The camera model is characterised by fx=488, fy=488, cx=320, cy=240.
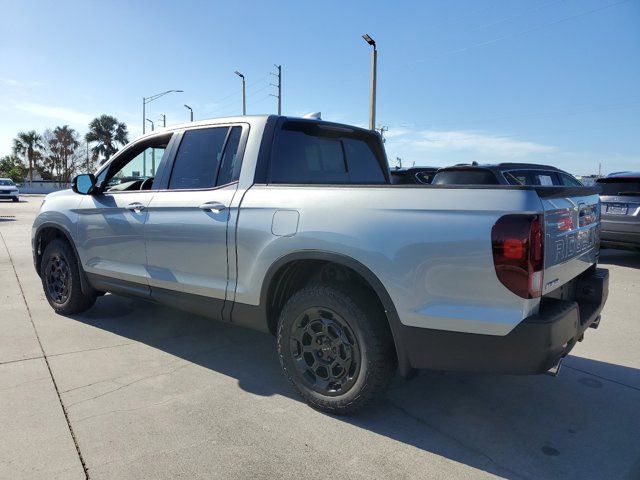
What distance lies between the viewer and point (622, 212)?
8.27 m

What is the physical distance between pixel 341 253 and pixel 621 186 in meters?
7.78

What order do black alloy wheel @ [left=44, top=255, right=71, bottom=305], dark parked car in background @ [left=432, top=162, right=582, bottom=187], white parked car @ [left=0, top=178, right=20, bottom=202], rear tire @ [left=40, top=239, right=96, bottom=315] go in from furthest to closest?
white parked car @ [left=0, top=178, right=20, bottom=202]
dark parked car in background @ [left=432, top=162, right=582, bottom=187]
black alloy wheel @ [left=44, top=255, right=71, bottom=305]
rear tire @ [left=40, top=239, right=96, bottom=315]

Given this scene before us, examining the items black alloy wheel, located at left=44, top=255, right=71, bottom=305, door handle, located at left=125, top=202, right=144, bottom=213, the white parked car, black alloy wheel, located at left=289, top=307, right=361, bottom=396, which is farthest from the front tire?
the white parked car

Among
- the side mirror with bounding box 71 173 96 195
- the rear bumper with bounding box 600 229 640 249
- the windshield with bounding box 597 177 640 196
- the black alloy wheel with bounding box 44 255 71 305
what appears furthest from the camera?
the windshield with bounding box 597 177 640 196

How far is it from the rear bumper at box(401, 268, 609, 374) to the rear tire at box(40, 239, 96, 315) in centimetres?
361

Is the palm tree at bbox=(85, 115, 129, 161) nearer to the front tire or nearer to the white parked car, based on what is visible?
the white parked car

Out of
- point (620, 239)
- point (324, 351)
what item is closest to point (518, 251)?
point (324, 351)

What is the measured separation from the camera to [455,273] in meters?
2.38

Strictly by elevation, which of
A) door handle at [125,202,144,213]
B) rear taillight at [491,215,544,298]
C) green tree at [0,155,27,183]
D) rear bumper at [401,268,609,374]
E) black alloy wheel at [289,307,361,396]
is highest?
green tree at [0,155,27,183]

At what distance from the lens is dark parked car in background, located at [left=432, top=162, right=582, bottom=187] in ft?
25.4

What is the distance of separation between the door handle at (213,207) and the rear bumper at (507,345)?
154 cm

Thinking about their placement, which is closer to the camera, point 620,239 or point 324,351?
point 324,351

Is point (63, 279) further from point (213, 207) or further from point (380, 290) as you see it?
point (380, 290)

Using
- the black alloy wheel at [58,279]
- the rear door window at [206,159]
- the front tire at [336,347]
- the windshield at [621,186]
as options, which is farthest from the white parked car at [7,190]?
the front tire at [336,347]
